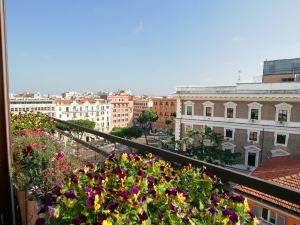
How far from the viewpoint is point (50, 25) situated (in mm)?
4387

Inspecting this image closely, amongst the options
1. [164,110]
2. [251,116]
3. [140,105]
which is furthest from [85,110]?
[251,116]

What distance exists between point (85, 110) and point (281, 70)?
40.6 meters

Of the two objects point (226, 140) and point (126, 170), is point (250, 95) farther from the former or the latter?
point (126, 170)

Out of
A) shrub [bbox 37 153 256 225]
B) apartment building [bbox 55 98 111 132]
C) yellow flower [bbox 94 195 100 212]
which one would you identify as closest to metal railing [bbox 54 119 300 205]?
shrub [bbox 37 153 256 225]

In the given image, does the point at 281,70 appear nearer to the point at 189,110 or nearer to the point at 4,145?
the point at 189,110

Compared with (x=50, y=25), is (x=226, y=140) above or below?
below

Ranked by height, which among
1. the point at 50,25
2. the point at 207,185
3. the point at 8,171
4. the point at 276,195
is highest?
the point at 50,25

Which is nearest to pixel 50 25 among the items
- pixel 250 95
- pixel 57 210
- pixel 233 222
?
pixel 57 210

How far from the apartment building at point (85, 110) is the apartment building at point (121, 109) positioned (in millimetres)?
2960

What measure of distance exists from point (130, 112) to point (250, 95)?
4826 centimetres

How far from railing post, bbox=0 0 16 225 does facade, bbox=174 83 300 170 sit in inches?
752

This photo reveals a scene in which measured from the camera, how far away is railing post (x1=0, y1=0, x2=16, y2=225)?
5.33 ft

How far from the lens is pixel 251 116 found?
18.4 m

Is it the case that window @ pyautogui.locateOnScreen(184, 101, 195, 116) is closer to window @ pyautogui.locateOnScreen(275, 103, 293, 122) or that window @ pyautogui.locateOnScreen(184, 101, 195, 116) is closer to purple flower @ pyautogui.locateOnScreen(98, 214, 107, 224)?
window @ pyautogui.locateOnScreen(275, 103, 293, 122)
